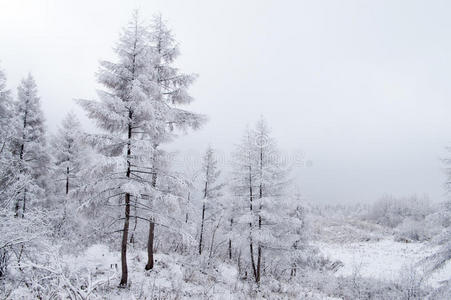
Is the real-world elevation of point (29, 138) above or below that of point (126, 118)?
below

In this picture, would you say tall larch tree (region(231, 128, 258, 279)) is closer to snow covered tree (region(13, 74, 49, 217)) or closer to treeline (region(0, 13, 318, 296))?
treeline (region(0, 13, 318, 296))

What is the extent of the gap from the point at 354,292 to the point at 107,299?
18.2 metres

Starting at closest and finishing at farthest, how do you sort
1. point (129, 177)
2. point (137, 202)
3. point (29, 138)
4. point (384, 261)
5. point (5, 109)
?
1. point (129, 177)
2. point (137, 202)
3. point (5, 109)
4. point (29, 138)
5. point (384, 261)

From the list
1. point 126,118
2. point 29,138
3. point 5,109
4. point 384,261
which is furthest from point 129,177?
point 384,261

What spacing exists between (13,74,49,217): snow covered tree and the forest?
0.28 ft

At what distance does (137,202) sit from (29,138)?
1495 centimetres

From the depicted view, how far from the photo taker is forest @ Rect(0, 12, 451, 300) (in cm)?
668

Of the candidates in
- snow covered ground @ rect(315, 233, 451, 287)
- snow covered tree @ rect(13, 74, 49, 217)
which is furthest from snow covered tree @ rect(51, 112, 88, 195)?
snow covered ground @ rect(315, 233, 451, 287)

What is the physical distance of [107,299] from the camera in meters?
7.34

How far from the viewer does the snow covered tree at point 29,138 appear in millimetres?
18698

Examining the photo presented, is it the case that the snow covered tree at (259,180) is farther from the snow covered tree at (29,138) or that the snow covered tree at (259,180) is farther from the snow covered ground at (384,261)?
the snow covered tree at (29,138)

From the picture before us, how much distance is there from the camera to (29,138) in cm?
1942

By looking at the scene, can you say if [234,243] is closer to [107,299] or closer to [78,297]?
[107,299]

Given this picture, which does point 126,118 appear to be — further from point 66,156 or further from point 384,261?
point 384,261
